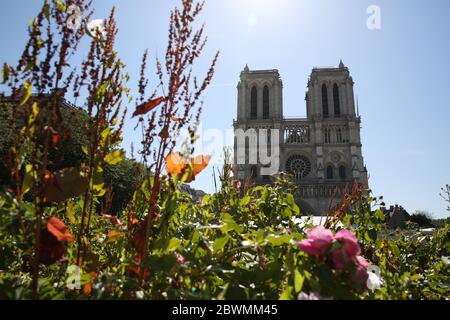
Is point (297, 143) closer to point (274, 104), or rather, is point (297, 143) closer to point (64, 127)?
point (274, 104)

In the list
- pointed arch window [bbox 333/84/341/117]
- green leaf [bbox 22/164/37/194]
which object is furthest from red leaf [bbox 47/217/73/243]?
pointed arch window [bbox 333/84/341/117]

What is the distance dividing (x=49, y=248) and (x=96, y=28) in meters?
1.06

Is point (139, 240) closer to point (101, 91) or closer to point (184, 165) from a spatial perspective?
point (184, 165)

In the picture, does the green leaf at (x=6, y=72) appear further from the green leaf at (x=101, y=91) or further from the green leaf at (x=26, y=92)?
the green leaf at (x=101, y=91)

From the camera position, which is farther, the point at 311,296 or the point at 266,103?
the point at 266,103

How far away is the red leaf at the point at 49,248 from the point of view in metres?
1.26

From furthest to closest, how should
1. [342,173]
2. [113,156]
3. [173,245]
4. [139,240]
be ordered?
[342,173] < [113,156] < [139,240] < [173,245]

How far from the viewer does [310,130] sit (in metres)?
46.1

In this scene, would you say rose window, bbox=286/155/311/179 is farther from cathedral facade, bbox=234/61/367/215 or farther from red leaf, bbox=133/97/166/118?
red leaf, bbox=133/97/166/118

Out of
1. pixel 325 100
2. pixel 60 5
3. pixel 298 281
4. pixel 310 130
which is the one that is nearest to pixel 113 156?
pixel 60 5

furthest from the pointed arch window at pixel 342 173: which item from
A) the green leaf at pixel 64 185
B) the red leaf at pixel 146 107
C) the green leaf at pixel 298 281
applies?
the green leaf at pixel 64 185

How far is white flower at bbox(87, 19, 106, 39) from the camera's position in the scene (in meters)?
1.53

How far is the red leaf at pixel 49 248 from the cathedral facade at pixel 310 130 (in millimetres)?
40407

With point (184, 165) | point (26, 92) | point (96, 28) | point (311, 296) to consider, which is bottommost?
point (311, 296)
